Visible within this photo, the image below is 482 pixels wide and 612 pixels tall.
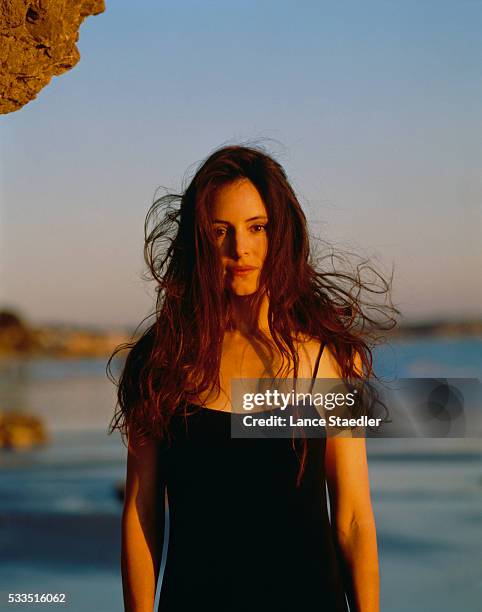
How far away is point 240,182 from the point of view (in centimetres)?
186

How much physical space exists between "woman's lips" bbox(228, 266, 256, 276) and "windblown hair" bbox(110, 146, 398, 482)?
0.9 inches

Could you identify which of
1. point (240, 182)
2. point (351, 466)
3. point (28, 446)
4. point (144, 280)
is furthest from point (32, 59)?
point (28, 446)

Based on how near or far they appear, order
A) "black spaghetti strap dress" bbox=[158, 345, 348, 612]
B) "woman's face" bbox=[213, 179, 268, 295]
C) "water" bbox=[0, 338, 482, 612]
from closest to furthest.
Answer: "black spaghetti strap dress" bbox=[158, 345, 348, 612] < "woman's face" bbox=[213, 179, 268, 295] < "water" bbox=[0, 338, 482, 612]

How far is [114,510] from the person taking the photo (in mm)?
6680

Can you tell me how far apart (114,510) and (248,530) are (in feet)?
16.7

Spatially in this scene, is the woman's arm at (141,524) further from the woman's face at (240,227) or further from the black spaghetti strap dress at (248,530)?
the woman's face at (240,227)

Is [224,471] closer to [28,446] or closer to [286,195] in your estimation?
[286,195]

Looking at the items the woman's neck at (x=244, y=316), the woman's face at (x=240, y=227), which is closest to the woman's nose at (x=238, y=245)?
the woman's face at (x=240, y=227)

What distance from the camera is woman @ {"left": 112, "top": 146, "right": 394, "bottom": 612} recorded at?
1.74 metres

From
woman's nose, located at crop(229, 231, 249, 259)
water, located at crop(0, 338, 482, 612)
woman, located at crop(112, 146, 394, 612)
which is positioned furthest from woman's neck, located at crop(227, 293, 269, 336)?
water, located at crop(0, 338, 482, 612)

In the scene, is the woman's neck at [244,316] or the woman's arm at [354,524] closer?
the woman's arm at [354,524]

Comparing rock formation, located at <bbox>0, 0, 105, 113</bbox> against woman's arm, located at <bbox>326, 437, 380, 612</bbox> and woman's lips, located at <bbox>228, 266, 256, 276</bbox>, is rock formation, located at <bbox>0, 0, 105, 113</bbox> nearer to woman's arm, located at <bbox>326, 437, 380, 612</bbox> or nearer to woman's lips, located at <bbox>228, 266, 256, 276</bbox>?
woman's lips, located at <bbox>228, 266, 256, 276</bbox>

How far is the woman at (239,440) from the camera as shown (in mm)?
1741

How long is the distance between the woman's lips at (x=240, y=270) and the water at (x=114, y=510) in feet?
4.13
